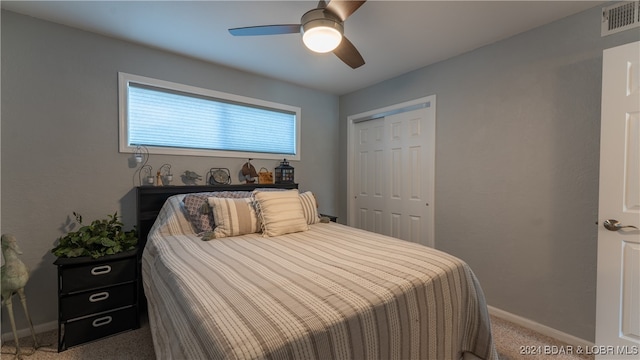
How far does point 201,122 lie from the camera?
275 cm

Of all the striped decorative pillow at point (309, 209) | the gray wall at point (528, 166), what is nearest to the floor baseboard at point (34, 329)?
the striped decorative pillow at point (309, 209)

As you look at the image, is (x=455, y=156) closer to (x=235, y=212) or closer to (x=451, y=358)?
(x=451, y=358)

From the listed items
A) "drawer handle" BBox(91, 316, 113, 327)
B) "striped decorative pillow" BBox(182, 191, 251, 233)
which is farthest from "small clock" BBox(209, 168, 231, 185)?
"drawer handle" BBox(91, 316, 113, 327)

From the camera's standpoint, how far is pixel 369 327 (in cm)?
98

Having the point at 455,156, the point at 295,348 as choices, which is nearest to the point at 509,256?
the point at 455,156

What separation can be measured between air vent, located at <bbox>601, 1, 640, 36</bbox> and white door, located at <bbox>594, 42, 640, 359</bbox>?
300 mm

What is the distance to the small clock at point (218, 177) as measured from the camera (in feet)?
9.03

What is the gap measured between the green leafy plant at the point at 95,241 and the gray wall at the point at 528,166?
297 cm

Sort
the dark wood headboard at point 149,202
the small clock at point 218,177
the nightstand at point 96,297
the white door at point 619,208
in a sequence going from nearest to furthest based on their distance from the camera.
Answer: the white door at point 619,208 < the nightstand at point 96,297 < the dark wood headboard at point 149,202 < the small clock at point 218,177

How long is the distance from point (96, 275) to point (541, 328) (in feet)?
11.3

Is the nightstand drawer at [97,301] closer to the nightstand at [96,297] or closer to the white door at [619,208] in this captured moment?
the nightstand at [96,297]

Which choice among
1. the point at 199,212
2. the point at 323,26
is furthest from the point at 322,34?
the point at 199,212

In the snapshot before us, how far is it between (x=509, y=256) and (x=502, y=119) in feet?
3.98

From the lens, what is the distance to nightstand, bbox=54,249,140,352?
177 cm
